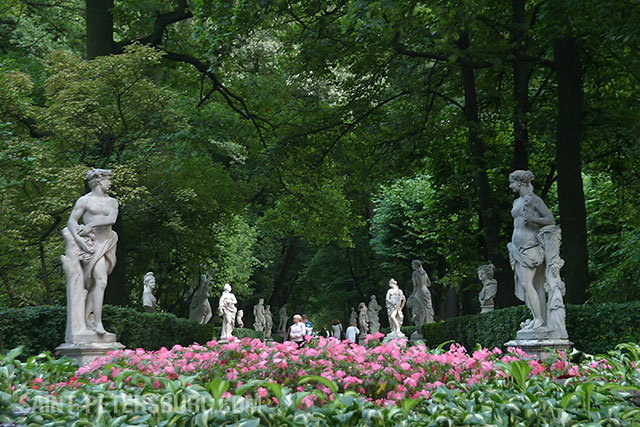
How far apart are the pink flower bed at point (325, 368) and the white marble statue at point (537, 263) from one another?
4.87 m

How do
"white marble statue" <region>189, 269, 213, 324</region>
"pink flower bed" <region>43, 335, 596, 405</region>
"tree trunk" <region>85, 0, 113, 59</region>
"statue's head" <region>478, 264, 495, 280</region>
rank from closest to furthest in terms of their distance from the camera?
"pink flower bed" <region>43, 335, 596, 405</region> < "tree trunk" <region>85, 0, 113, 59</region> < "statue's head" <region>478, 264, 495, 280</region> < "white marble statue" <region>189, 269, 213, 324</region>

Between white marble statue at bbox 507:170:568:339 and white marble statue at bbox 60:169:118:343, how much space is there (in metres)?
6.03

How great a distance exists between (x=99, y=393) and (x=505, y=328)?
10.8m

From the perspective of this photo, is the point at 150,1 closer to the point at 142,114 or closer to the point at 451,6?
the point at 142,114

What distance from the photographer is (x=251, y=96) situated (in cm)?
2267

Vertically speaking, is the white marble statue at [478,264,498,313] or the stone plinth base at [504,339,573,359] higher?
the white marble statue at [478,264,498,313]

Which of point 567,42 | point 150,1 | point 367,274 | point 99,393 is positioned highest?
point 150,1

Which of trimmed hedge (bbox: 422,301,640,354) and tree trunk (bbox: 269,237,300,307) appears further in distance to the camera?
tree trunk (bbox: 269,237,300,307)

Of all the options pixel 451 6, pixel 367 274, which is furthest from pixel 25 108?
pixel 367 274

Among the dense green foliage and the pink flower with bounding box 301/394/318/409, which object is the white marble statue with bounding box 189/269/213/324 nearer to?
the dense green foliage

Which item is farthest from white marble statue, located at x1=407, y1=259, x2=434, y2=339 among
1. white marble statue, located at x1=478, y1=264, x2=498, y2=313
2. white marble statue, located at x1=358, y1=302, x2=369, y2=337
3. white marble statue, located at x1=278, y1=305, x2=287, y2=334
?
white marble statue, located at x1=278, y1=305, x2=287, y2=334

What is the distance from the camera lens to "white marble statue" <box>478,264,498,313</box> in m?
20.0

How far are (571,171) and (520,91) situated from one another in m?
3.01

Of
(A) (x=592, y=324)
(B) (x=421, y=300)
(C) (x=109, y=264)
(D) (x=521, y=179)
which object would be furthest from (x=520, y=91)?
(C) (x=109, y=264)
